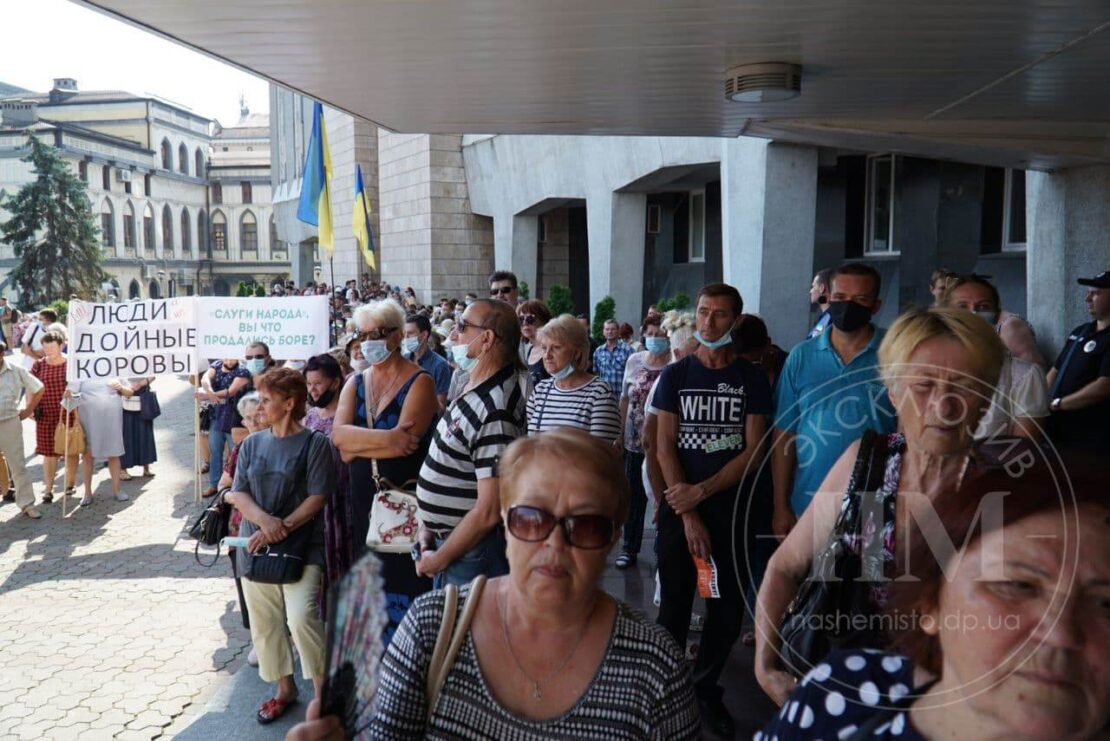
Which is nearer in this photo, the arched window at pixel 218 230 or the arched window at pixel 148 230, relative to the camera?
the arched window at pixel 148 230

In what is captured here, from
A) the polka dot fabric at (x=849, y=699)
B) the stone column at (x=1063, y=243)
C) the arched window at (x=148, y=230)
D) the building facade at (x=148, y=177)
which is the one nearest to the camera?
the polka dot fabric at (x=849, y=699)

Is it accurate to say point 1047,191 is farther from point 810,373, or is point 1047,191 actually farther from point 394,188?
point 394,188

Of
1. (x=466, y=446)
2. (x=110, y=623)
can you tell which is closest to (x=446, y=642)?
(x=466, y=446)

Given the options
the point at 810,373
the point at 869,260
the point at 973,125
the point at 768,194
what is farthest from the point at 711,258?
the point at 810,373

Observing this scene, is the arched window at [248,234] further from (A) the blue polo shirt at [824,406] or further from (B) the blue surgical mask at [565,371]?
(A) the blue polo shirt at [824,406]

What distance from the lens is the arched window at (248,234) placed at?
287 ft

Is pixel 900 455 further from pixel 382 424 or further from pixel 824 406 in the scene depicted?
pixel 382 424

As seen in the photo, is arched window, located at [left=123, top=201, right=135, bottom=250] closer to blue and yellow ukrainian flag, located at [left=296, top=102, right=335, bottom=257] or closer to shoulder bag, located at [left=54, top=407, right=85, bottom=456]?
blue and yellow ukrainian flag, located at [left=296, top=102, right=335, bottom=257]

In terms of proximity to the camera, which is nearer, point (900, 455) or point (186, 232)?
point (900, 455)

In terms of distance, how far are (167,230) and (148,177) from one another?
5.46 meters

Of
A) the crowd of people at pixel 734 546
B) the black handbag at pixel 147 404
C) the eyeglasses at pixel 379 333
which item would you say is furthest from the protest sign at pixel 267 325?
the crowd of people at pixel 734 546

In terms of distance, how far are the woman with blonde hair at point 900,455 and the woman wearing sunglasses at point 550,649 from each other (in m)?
0.33

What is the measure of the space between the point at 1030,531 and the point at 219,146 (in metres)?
101

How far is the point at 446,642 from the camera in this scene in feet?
6.60
